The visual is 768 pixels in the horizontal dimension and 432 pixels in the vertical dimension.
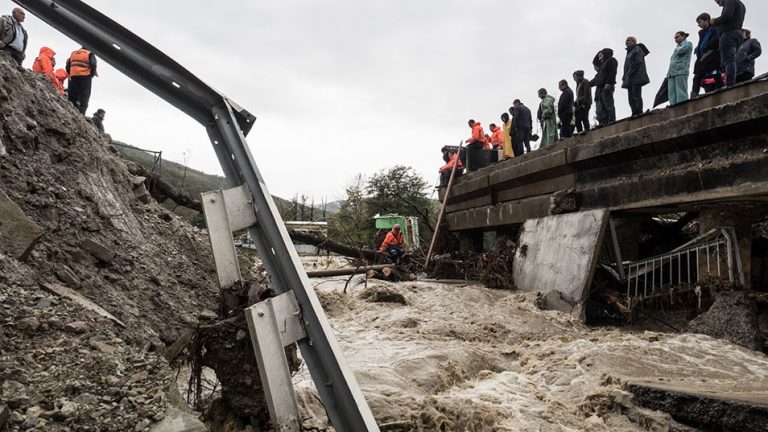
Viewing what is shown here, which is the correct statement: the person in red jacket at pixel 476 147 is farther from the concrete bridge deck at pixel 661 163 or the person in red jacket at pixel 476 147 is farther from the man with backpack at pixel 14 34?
the man with backpack at pixel 14 34

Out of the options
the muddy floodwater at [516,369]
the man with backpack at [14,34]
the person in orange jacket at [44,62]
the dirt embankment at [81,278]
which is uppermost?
the person in orange jacket at [44,62]

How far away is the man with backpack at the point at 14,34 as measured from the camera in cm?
619

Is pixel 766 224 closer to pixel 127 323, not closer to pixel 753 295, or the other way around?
pixel 753 295

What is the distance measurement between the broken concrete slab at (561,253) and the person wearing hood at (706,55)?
2238mm

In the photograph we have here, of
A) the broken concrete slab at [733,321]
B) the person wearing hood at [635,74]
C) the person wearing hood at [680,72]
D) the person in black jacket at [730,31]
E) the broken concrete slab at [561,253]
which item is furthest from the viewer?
the person wearing hood at [635,74]

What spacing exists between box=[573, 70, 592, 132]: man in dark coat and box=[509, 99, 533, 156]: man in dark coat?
165 cm

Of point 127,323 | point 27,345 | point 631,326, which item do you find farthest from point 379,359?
point 631,326

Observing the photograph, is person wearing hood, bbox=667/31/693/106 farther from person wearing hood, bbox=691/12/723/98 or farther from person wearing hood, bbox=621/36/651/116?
person wearing hood, bbox=621/36/651/116

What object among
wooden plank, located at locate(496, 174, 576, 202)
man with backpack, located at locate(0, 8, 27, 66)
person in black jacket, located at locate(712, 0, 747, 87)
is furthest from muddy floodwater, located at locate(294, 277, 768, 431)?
man with backpack, located at locate(0, 8, 27, 66)

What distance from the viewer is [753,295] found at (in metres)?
4.97

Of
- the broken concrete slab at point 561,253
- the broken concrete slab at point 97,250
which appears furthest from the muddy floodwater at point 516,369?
the broken concrete slab at point 97,250

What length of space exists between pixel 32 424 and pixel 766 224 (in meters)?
8.36

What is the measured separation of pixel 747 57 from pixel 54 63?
10956 millimetres

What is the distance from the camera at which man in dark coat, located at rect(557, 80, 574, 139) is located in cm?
886
